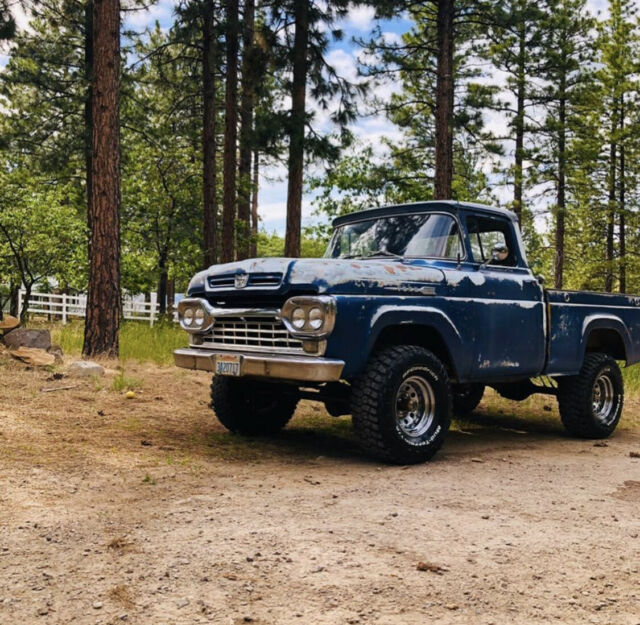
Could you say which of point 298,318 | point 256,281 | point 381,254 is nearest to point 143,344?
point 381,254

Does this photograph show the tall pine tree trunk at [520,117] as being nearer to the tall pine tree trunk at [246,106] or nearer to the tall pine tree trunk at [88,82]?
the tall pine tree trunk at [246,106]

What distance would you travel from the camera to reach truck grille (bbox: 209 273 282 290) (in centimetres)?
569

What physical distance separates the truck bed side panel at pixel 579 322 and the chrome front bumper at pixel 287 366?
9.80 feet

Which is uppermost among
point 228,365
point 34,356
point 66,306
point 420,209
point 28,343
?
point 420,209

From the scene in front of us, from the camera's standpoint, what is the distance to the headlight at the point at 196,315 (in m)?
6.33

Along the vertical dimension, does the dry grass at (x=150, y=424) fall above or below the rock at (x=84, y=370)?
below

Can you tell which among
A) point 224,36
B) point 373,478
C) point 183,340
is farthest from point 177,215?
point 373,478

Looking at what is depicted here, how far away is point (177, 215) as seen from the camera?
89.0ft

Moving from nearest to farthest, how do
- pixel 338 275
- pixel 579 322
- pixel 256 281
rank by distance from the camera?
1. pixel 338 275
2. pixel 256 281
3. pixel 579 322

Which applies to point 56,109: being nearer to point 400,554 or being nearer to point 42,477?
point 42,477

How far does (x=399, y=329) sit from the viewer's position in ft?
20.3

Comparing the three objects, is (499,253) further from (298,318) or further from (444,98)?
(444,98)

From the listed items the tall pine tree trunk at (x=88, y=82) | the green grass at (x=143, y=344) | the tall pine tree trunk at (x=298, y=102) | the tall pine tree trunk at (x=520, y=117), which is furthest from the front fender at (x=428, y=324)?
the tall pine tree trunk at (x=520, y=117)

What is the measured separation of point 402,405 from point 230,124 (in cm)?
1321
